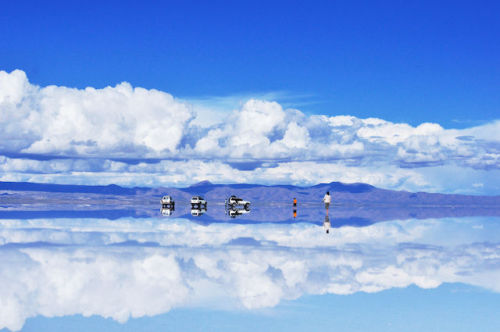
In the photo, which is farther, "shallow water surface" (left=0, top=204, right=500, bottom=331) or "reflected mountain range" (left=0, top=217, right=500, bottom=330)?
"reflected mountain range" (left=0, top=217, right=500, bottom=330)

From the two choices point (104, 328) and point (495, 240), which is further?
point (495, 240)

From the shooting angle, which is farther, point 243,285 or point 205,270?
point 205,270

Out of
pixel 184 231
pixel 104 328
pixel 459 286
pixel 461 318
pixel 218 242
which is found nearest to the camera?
pixel 104 328

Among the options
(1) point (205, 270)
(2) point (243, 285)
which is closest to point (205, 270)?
(1) point (205, 270)

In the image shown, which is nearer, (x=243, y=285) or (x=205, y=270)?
(x=243, y=285)

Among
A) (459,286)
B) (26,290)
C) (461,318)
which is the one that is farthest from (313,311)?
(26,290)

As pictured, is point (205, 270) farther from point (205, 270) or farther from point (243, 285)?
point (243, 285)

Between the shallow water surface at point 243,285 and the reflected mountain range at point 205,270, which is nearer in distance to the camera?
the shallow water surface at point 243,285

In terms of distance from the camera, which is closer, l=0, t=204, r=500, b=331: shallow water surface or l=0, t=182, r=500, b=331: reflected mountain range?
l=0, t=204, r=500, b=331: shallow water surface

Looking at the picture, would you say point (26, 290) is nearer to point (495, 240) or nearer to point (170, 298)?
point (170, 298)

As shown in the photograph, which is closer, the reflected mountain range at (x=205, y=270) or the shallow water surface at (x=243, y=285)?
the shallow water surface at (x=243, y=285)

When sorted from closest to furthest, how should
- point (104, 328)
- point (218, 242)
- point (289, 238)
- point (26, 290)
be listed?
point (104, 328) < point (26, 290) < point (218, 242) < point (289, 238)
